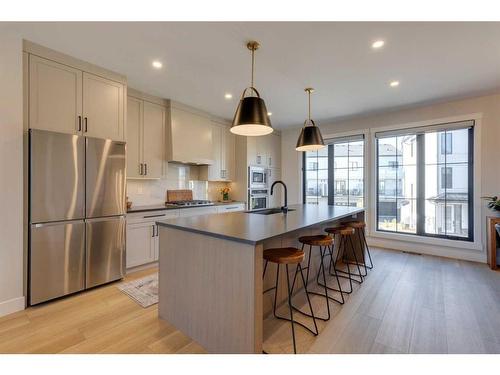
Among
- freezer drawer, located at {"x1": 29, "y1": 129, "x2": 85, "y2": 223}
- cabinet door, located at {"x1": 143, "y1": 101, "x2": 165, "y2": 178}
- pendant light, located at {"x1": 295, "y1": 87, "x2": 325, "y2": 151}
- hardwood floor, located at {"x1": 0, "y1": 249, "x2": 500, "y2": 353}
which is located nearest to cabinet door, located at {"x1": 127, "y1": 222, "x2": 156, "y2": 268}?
hardwood floor, located at {"x1": 0, "y1": 249, "x2": 500, "y2": 353}

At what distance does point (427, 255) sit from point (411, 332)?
2795mm

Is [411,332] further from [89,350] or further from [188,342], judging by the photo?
[89,350]

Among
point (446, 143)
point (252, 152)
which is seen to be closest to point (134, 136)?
point (252, 152)

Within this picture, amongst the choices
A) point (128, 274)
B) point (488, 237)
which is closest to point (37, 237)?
point (128, 274)

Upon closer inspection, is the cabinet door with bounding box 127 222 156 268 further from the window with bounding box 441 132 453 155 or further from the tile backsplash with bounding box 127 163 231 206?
the window with bounding box 441 132 453 155

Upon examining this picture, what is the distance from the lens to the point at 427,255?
163 inches

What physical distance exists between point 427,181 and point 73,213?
532cm

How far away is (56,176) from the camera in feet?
8.00

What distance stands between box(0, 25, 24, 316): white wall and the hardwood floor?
9.9 inches

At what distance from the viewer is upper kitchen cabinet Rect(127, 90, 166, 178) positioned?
3508 millimetres

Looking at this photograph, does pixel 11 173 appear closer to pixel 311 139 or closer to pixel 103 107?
A: pixel 103 107

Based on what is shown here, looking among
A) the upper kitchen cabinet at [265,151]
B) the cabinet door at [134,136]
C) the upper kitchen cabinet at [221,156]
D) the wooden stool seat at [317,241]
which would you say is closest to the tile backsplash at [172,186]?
the upper kitchen cabinet at [221,156]

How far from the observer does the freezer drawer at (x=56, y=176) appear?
2324 mm

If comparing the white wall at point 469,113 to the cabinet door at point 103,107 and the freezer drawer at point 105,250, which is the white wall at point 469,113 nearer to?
the cabinet door at point 103,107
